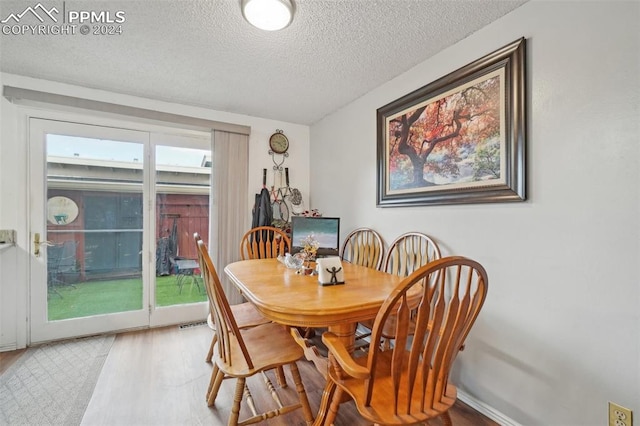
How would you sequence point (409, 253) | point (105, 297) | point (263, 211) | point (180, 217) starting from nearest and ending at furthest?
point (409, 253), point (105, 297), point (180, 217), point (263, 211)

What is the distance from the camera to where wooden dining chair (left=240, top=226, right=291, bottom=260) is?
2.68 m

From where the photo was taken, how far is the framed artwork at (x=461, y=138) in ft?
4.91

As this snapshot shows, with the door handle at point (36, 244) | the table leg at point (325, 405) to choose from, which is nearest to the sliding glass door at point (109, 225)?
the door handle at point (36, 244)

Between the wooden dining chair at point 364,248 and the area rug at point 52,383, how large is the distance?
6.95 feet

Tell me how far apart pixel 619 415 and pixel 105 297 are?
368 centimetres

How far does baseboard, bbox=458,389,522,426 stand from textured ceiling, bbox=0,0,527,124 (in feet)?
7.48

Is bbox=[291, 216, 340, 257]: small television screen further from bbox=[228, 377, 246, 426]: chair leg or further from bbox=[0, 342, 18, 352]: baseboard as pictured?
bbox=[0, 342, 18, 352]: baseboard

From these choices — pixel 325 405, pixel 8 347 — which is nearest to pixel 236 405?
pixel 325 405

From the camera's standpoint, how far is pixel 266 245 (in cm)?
279

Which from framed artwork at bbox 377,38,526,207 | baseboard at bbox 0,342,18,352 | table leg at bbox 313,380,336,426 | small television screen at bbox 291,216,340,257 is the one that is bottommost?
baseboard at bbox 0,342,18,352

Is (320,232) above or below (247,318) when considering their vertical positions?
above

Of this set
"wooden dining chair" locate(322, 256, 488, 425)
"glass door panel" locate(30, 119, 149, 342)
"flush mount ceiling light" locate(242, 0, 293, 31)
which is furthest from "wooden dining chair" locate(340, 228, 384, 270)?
"glass door panel" locate(30, 119, 149, 342)

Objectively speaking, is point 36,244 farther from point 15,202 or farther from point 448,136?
point 448,136

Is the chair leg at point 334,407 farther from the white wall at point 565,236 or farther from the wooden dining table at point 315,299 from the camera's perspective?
the white wall at point 565,236
